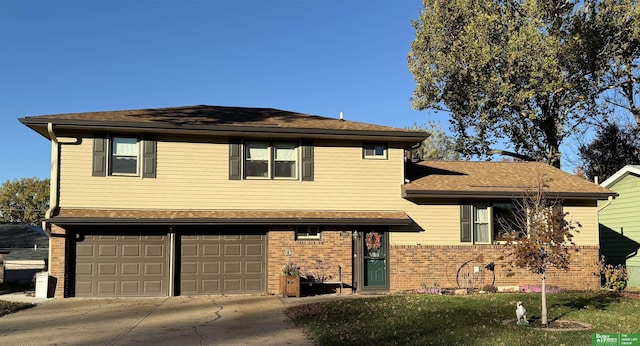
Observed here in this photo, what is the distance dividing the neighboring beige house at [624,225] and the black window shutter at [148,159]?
1543 centimetres

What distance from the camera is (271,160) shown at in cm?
1700

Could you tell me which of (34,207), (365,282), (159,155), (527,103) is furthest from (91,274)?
(34,207)

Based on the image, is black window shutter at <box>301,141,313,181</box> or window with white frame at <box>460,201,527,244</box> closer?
black window shutter at <box>301,141,313,181</box>

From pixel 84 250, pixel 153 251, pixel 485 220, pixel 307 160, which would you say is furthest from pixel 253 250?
pixel 485 220

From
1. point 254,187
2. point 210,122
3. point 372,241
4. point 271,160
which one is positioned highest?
point 210,122

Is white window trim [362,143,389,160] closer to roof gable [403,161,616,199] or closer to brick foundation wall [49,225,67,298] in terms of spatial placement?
roof gable [403,161,616,199]

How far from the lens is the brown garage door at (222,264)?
16.3 m

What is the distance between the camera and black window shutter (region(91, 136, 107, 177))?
15898 mm

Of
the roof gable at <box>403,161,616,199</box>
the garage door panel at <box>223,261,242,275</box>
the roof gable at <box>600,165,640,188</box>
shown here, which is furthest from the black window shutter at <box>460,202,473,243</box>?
the roof gable at <box>600,165,640,188</box>

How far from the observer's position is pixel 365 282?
16984mm

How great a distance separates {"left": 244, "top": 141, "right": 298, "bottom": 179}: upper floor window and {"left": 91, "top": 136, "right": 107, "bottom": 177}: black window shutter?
397 cm

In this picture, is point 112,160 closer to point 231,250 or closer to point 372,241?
point 231,250

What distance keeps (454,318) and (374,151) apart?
7.30 metres

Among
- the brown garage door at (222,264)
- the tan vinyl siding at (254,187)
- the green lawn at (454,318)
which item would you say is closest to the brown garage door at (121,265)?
the brown garage door at (222,264)
